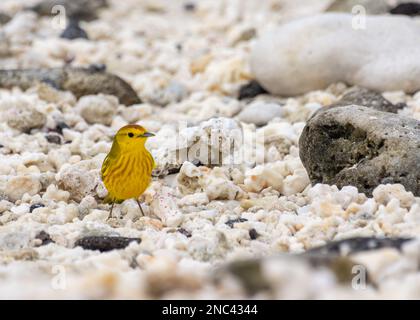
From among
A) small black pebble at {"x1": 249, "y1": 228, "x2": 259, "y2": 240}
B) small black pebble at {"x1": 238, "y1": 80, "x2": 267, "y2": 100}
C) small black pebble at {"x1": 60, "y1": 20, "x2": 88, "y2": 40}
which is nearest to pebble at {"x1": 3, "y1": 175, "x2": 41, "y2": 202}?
small black pebble at {"x1": 249, "y1": 228, "x2": 259, "y2": 240}

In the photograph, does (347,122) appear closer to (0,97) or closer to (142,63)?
(0,97)

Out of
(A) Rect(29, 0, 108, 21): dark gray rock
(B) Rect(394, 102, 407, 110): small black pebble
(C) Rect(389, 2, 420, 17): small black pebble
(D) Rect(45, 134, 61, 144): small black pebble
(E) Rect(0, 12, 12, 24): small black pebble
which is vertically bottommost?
(D) Rect(45, 134, 61, 144): small black pebble

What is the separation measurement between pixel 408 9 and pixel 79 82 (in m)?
4.60

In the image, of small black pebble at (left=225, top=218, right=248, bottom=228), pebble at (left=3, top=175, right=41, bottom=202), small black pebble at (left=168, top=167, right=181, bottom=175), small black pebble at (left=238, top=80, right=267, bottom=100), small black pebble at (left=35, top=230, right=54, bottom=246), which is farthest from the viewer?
small black pebble at (left=238, top=80, right=267, bottom=100)

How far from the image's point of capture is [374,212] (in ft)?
16.8

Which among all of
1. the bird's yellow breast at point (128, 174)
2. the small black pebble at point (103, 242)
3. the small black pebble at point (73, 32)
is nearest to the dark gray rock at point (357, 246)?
the small black pebble at point (103, 242)

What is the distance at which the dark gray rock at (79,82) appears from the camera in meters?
8.59

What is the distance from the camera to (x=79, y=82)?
28.2 feet

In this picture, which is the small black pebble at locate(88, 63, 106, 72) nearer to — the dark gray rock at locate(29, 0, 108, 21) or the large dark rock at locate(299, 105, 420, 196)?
the dark gray rock at locate(29, 0, 108, 21)

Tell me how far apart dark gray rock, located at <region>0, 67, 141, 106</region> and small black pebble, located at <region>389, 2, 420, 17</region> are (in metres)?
3.97

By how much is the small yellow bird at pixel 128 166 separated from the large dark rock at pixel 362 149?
48.0 inches

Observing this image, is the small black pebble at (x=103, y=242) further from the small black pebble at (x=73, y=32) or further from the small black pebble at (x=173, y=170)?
the small black pebble at (x=73, y=32)

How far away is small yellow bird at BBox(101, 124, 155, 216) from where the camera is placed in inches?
218
